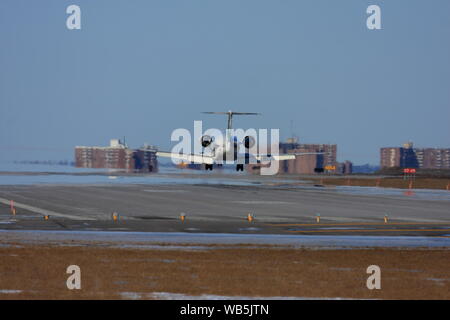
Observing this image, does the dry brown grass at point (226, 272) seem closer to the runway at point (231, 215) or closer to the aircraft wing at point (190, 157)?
the runway at point (231, 215)

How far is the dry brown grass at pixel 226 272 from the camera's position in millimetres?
17500

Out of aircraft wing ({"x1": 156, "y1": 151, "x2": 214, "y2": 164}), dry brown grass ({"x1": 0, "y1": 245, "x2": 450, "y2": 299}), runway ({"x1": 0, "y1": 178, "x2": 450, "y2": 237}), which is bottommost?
runway ({"x1": 0, "y1": 178, "x2": 450, "y2": 237})

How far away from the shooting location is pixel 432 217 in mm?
43344

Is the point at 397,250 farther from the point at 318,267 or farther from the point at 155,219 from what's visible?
the point at 155,219

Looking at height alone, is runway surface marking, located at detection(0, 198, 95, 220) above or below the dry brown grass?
below

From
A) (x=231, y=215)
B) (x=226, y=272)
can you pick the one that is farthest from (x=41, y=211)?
(x=226, y=272)

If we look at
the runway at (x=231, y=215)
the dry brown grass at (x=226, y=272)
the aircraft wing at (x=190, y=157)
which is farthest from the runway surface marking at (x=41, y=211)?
the aircraft wing at (x=190, y=157)

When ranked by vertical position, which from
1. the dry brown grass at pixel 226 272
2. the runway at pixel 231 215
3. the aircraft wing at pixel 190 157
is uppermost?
the aircraft wing at pixel 190 157

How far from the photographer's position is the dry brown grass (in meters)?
17.5

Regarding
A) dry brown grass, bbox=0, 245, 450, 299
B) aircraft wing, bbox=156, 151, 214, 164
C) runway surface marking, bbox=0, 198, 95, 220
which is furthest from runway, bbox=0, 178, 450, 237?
aircraft wing, bbox=156, 151, 214, 164

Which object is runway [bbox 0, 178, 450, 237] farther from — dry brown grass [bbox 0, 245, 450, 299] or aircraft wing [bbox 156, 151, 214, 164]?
aircraft wing [bbox 156, 151, 214, 164]

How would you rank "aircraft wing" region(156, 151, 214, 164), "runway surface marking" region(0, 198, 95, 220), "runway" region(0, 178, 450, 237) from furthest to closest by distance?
"aircraft wing" region(156, 151, 214, 164) < "runway surface marking" region(0, 198, 95, 220) < "runway" region(0, 178, 450, 237)
